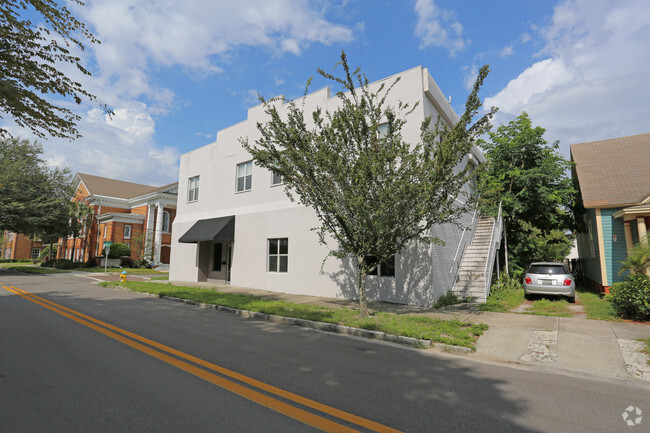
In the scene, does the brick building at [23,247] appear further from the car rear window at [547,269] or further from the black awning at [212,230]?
the car rear window at [547,269]

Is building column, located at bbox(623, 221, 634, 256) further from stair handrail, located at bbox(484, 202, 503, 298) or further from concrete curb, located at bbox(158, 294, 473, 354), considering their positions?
concrete curb, located at bbox(158, 294, 473, 354)

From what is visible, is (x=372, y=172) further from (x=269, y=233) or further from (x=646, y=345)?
(x=269, y=233)

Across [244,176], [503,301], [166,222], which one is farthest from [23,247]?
[503,301]

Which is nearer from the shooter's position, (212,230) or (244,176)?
(212,230)

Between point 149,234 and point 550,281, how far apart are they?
38190mm

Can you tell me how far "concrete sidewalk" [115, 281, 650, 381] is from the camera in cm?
580

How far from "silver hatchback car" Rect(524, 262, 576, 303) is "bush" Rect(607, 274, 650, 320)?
281 centimetres

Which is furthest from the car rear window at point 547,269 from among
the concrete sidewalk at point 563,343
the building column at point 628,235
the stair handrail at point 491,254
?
the concrete sidewalk at point 563,343

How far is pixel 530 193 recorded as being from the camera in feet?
57.2

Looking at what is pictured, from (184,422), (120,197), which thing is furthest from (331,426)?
(120,197)

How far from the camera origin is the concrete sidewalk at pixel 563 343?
19.0ft

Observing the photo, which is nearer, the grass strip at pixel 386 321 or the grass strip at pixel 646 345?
the grass strip at pixel 646 345

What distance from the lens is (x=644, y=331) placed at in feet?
25.5

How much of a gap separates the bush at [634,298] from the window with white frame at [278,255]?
1153 cm
